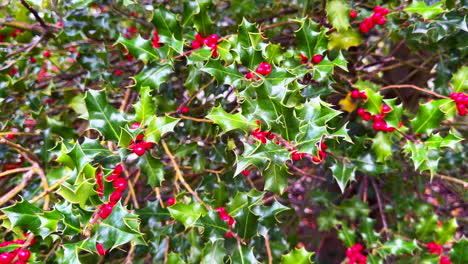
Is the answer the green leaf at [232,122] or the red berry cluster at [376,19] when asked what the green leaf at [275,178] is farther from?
the red berry cluster at [376,19]

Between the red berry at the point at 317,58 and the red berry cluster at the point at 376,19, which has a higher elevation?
the red berry cluster at the point at 376,19

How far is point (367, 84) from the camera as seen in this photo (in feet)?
5.22

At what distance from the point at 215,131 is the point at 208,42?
32cm

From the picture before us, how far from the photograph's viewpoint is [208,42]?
1315 mm

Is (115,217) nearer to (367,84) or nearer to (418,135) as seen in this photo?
(418,135)

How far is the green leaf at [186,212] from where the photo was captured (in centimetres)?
111

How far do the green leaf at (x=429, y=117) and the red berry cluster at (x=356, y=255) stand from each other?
1.88 ft

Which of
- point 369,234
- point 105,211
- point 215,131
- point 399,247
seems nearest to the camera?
point 105,211

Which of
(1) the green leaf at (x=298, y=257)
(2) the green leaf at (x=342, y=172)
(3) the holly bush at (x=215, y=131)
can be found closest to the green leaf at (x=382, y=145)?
(3) the holly bush at (x=215, y=131)

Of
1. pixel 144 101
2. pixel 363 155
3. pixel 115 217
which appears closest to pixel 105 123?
pixel 144 101

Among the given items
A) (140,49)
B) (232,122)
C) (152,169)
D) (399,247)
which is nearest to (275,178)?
(232,122)

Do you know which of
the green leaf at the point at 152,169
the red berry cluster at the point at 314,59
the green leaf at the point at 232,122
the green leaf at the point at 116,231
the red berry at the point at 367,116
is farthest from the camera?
the red berry at the point at 367,116

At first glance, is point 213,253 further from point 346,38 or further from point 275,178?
point 346,38

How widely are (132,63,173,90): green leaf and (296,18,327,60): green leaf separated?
0.47 metres
